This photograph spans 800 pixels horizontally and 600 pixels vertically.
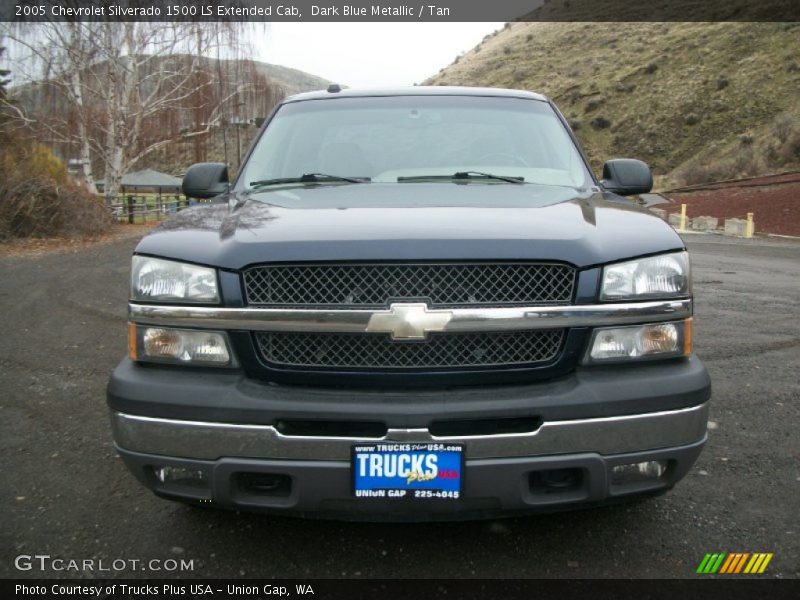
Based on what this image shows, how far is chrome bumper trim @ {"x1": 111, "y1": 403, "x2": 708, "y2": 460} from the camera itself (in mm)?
2156

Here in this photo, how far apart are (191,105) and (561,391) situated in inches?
1153

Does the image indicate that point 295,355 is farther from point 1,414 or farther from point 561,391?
point 1,414

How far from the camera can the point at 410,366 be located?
7.45 feet

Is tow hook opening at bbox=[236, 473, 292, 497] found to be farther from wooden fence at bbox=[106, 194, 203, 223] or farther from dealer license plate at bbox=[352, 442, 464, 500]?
wooden fence at bbox=[106, 194, 203, 223]

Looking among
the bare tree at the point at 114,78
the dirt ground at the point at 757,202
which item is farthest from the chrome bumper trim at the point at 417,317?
the bare tree at the point at 114,78

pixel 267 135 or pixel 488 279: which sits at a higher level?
pixel 267 135

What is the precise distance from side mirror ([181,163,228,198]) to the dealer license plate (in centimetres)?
198

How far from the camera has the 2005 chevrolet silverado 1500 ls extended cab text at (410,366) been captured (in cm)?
217

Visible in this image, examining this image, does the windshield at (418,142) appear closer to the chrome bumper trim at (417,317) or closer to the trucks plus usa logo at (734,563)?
the chrome bumper trim at (417,317)

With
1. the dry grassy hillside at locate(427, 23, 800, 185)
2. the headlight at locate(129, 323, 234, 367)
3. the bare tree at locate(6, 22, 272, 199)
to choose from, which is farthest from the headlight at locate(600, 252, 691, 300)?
the dry grassy hillside at locate(427, 23, 800, 185)

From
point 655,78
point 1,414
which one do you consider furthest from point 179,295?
point 655,78

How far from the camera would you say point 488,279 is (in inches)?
89.9

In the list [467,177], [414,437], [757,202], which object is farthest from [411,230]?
[757,202]

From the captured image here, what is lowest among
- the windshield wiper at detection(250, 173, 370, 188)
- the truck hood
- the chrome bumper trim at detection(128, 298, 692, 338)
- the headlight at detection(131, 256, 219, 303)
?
the chrome bumper trim at detection(128, 298, 692, 338)
